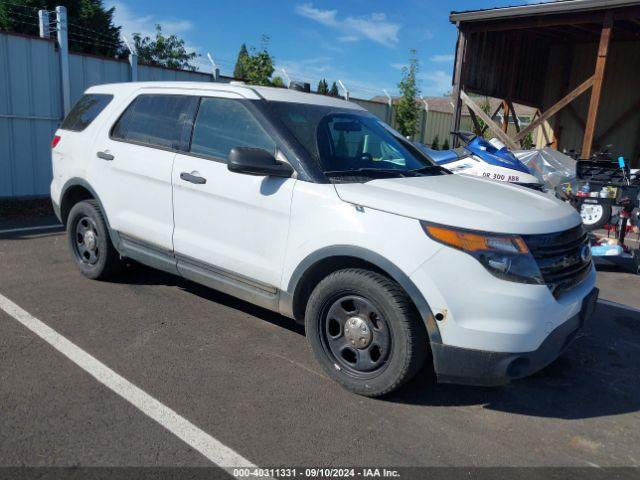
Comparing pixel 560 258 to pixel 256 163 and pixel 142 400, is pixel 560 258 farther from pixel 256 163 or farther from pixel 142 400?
pixel 142 400

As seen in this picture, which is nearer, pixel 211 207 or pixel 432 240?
pixel 432 240

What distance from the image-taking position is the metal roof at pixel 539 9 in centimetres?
981

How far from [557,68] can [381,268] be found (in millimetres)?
15604

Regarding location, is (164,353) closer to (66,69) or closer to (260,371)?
(260,371)

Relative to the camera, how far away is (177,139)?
421cm

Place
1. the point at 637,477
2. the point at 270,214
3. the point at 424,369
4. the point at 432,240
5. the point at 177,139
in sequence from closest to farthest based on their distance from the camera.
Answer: the point at 637,477, the point at 432,240, the point at 270,214, the point at 424,369, the point at 177,139

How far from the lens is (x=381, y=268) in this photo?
3068 mm

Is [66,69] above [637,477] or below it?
above

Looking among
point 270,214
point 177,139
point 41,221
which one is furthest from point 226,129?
point 41,221

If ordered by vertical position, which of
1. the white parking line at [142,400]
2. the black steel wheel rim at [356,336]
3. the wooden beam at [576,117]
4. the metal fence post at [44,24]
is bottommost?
the white parking line at [142,400]

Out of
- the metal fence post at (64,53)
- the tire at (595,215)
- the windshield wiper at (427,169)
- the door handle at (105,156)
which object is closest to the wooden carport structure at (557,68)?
the tire at (595,215)

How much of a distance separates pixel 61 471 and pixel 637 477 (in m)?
2.83

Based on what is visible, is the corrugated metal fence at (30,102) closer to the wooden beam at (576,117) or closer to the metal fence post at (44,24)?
the metal fence post at (44,24)

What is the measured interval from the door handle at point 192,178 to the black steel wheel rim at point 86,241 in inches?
54.8
